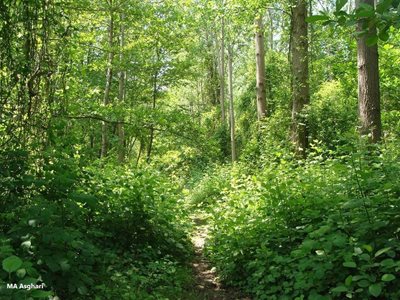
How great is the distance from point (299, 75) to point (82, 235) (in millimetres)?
7599

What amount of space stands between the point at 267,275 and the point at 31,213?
8.85 ft

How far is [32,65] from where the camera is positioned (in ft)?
15.4

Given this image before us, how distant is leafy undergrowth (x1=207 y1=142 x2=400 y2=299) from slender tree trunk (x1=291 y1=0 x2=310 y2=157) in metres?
3.46

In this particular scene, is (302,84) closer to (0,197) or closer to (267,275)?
Result: (267,275)

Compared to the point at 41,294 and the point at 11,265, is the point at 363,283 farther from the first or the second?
the point at 11,265

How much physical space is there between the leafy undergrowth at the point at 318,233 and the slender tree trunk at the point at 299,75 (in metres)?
3.46

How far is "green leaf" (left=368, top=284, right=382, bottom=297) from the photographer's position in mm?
3008

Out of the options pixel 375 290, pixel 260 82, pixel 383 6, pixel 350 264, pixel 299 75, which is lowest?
pixel 375 290

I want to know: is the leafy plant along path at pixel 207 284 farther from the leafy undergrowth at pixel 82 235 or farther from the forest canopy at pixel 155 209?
the leafy undergrowth at pixel 82 235

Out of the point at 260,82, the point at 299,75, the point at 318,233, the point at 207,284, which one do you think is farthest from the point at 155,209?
the point at 260,82

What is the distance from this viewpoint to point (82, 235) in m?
3.64

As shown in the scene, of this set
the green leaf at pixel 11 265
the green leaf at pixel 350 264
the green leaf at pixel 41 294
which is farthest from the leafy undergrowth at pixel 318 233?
the green leaf at pixel 11 265

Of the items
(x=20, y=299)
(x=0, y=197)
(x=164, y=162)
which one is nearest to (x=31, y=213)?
(x=0, y=197)

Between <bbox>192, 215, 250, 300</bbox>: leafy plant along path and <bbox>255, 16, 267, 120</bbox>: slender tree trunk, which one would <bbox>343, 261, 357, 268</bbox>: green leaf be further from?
<bbox>255, 16, 267, 120</bbox>: slender tree trunk
